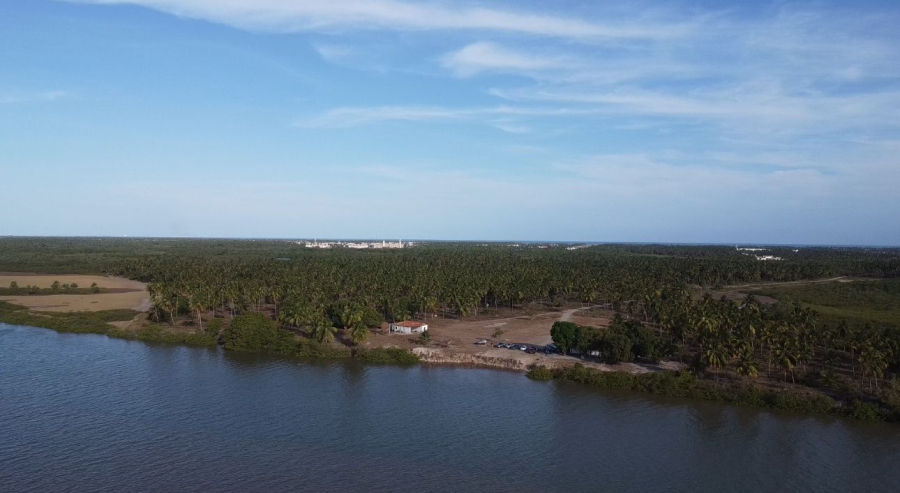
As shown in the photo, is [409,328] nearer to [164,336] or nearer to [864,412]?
[164,336]

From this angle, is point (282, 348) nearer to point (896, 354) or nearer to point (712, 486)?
point (712, 486)

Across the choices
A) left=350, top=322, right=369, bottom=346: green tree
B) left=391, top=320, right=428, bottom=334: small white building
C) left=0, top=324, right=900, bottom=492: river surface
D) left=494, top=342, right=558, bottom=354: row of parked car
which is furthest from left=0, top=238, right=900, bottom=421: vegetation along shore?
left=0, top=324, right=900, bottom=492: river surface

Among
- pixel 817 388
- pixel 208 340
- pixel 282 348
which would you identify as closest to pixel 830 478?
pixel 817 388

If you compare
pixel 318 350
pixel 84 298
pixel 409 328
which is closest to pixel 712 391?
pixel 409 328

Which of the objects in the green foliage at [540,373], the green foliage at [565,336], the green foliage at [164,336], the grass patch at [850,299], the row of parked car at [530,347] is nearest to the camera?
the green foliage at [540,373]

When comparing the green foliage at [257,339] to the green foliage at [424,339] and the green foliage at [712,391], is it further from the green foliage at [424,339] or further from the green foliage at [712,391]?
the green foliage at [712,391]

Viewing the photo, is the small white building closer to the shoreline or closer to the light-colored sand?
the shoreline

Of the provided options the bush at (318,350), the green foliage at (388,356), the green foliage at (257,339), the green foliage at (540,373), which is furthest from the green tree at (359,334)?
the green foliage at (540,373)
